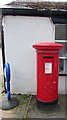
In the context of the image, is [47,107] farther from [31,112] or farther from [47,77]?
[47,77]

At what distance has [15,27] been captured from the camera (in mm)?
4711

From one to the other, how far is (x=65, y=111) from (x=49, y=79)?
39.4 inches

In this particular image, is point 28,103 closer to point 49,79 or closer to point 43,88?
point 43,88

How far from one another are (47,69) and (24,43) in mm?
1333

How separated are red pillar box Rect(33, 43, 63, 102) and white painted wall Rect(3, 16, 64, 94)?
0.94 meters

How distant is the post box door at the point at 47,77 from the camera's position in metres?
3.85

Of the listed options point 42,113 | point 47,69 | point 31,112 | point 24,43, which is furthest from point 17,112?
point 24,43

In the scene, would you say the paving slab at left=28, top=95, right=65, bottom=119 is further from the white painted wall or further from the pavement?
the white painted wall

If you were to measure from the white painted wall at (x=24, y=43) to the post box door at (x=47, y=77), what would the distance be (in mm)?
978

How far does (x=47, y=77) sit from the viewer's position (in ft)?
12.9

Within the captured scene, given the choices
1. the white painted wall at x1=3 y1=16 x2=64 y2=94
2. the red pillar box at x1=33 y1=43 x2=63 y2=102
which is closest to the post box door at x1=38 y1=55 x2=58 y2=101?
the red pillar box at x1=33 y1=43 x2=63 y2=102

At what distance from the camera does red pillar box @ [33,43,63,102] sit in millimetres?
3762

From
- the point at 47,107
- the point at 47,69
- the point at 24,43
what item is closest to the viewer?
the point at 47,69

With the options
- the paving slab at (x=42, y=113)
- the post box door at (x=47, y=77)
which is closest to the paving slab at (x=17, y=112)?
the paving slab at (x=42, y=113)
